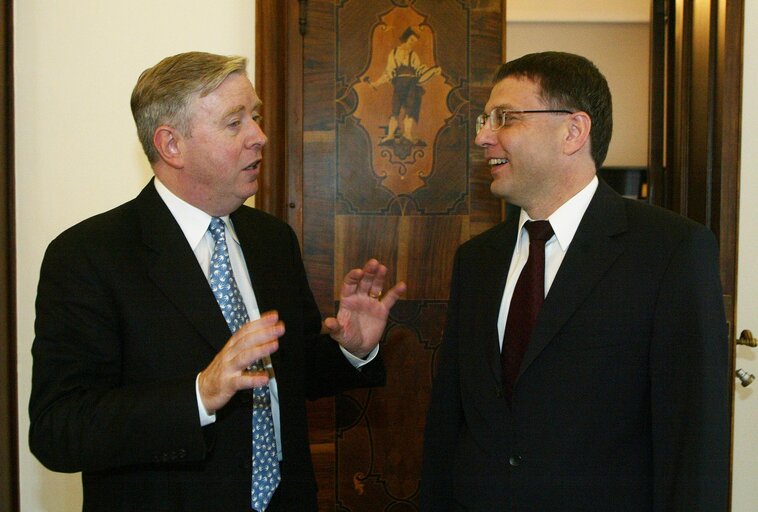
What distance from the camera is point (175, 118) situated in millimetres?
1782

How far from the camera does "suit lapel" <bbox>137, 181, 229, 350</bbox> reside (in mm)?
1661

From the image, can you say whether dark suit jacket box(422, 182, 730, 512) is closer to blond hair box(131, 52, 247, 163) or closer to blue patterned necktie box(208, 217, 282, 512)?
blue patterned necktie box(208, 217, 282, 512)

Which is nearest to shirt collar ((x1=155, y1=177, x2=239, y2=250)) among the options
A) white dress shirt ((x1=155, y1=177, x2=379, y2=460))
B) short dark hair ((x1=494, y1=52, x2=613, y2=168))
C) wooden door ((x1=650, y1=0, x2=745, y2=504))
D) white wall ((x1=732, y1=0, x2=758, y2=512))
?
white dress shirt ((x1=155, y1=177, x2=379, y2=460))

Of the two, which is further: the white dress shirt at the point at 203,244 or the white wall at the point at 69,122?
the white wall at the point at 69,122

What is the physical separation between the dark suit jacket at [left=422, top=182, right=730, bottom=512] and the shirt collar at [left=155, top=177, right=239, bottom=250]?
733 millimetres

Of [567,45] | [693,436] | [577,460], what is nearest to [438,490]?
[577,460]

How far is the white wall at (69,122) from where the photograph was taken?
8.65ft

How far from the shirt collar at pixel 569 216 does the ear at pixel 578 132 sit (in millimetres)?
108

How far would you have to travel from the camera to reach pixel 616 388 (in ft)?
5.17

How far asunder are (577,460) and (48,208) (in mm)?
1994

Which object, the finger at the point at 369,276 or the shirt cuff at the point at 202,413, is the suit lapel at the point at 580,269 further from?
the shirt cuff at the point at 202,413

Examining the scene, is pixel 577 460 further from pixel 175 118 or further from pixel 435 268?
pixel 435 268

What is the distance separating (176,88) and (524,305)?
96 centimetres

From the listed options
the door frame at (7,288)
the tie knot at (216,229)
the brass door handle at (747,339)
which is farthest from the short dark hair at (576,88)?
the door frame at (7,288)
